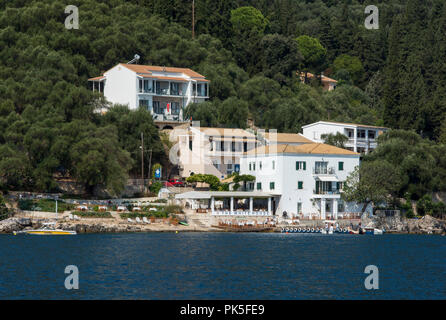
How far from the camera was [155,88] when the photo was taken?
110 m

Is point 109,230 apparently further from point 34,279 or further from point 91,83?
point 91,83

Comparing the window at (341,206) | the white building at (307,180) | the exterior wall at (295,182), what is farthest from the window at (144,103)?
the window at (341,206)

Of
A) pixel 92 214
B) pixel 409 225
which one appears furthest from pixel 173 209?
pixel 409 225

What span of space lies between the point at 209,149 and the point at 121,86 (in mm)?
18470

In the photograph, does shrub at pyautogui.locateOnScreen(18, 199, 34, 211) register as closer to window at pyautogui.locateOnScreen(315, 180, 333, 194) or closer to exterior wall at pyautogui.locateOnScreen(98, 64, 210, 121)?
exterior wall at pyautogui.locateOnScreen(98, 64, 210, 121)

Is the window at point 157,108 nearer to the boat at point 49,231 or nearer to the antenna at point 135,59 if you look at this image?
the antenna at point 135,59

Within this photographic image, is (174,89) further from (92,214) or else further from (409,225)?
(409,225)

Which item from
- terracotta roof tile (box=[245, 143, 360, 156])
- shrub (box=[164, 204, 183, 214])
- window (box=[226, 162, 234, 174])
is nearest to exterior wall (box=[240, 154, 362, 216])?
terracotta roof tile (box=[245, 143, 360, 156])

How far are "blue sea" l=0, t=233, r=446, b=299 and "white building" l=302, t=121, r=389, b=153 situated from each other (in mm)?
28333

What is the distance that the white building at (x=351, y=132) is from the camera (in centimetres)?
10519

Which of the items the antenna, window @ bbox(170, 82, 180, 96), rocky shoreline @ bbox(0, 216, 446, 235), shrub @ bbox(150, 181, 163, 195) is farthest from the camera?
the antenna

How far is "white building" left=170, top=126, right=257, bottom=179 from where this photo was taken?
98938 millimetres

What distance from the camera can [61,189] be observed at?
8700cm

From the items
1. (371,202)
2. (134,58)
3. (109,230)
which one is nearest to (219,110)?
(134,58)
